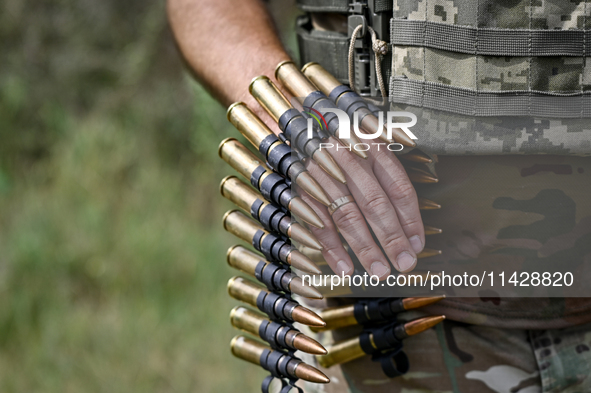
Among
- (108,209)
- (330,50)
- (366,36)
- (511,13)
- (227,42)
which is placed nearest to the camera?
(511,13)

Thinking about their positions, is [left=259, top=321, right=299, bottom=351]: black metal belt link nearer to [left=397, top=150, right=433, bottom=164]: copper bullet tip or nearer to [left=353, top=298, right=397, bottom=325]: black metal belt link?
[left=353, top=298, right=397, bottom=325]: black metal belt link

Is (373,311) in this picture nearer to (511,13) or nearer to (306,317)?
(306,317)

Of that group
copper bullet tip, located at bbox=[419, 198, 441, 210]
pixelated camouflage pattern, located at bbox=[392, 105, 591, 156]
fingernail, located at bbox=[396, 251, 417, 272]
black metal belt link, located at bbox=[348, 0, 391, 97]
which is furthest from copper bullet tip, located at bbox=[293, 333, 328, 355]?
black metal belt link, located at bbox=[348, 0, 391, 97]

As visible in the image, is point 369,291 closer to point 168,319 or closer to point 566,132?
point 566,132

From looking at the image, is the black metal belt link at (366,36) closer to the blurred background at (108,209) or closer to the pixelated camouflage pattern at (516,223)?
the pixelated camouflage pattern at (516,223)

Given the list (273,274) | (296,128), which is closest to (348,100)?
(296,128)

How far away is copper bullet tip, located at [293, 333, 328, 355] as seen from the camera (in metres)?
1.24

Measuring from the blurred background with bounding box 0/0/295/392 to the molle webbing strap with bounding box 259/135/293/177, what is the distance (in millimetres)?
2314

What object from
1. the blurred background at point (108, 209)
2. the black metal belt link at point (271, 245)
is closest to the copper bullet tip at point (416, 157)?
the black metal belt link at point (271, 245)

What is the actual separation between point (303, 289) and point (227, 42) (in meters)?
0.79

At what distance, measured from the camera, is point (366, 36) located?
130cm

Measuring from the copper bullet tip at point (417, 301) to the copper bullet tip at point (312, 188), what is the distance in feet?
1.12

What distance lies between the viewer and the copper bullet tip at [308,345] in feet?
4.06

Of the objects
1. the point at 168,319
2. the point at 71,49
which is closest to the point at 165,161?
the point at 71,49
